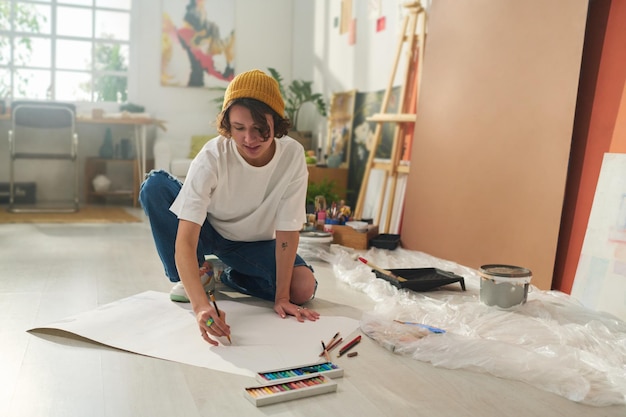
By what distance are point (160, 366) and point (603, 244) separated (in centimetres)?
169

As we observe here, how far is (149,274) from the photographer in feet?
8.59

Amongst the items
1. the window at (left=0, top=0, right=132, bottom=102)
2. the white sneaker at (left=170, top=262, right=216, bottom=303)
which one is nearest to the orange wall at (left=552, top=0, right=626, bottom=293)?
the white sneaker at (left=170, top=262, right=216, bottom=303)

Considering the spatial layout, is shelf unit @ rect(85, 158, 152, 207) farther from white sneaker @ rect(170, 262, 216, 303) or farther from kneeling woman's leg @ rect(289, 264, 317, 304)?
kneeling woman's leg @ rect(289, 264, 317, 304)

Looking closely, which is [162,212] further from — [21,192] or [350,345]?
[21,192]

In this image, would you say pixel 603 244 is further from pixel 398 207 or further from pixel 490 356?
pixel 398 207

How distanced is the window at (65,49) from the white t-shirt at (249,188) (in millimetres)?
4240

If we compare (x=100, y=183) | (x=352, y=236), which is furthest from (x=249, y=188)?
(x=100, y=183)

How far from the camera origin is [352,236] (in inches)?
135

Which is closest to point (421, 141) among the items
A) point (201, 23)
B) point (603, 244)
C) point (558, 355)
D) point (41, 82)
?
point (603, 244)

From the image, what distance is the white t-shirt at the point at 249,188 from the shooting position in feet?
6.10

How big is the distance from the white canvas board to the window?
166 inches

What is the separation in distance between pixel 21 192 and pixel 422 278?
4.16 m

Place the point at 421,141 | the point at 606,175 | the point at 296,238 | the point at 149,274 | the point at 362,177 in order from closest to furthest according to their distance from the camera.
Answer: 1. the point at 296,238
2. the point at 606,175
3. the point at 149,274
4. the point at 421,141
5. the point at 362,177

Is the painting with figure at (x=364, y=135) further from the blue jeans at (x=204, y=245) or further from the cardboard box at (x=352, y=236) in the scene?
the blue jeans at (x=204, y=245)
